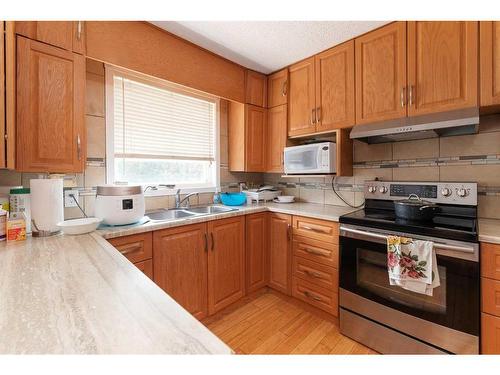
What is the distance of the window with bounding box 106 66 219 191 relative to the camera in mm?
1892

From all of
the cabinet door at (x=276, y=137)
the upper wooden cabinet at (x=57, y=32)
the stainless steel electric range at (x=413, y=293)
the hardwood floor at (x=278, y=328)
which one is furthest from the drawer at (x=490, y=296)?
the upper wooden cabinet at (x=57, y=32)

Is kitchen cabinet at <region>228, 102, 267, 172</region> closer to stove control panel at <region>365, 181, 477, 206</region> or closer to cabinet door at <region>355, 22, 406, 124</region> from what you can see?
cabinet door at <region>355, 22, 406, 124</region>

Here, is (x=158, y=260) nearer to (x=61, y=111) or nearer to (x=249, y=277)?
(x=249, y=277)

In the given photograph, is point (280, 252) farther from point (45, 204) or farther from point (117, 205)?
point (45, 204)

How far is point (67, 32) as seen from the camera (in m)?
1.38

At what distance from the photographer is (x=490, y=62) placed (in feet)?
4.50

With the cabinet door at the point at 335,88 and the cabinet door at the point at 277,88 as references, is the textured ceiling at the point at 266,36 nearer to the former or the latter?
the cabinet door at the point at 335,88

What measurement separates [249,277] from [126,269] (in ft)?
4.84

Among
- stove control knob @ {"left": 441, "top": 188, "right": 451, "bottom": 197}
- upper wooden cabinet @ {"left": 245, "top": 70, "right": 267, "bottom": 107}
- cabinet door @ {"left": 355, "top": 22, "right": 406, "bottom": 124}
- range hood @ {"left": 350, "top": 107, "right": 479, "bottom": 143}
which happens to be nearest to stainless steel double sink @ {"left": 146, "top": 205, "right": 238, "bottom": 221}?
upper wooden cabinet @ {"left": 245, "top": 70, "right": 267, "bottom": 107}

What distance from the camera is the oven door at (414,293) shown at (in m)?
1.20

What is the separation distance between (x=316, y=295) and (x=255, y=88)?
6.88ft

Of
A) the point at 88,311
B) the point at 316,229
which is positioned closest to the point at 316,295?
the point at 316,229

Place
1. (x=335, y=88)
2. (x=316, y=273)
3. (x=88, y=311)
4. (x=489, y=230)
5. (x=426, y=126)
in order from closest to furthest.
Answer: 1. (x=88, y=311)
2. (x=489, y=230)
3. (x=426, y=126)
4. (x=316, y=273)
5. (x=335, y=88)
